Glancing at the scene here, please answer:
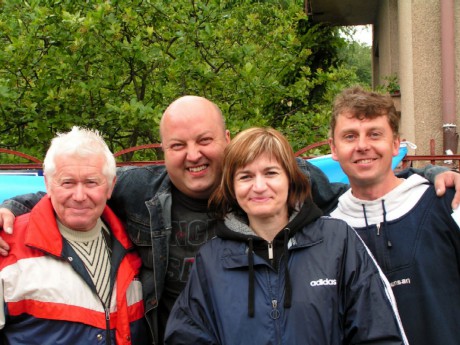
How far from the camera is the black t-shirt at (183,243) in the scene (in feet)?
9.25

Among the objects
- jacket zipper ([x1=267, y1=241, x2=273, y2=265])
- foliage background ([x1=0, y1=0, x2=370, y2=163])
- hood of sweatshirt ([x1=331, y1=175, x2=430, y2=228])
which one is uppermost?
foliage background ([x1=0, y1=0, x2=370, y2=163])

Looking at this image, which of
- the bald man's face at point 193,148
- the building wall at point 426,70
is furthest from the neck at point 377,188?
the building wall at point 426,70

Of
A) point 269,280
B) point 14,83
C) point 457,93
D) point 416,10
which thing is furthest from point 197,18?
point 269,280

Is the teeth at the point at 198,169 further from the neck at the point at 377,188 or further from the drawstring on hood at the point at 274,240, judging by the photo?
the neck at the point at 377,188

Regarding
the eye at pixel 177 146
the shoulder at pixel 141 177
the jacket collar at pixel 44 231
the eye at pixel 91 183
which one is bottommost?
the jacket collar at pixel 44 231

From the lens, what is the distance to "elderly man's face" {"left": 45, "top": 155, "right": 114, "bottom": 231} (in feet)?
8.29

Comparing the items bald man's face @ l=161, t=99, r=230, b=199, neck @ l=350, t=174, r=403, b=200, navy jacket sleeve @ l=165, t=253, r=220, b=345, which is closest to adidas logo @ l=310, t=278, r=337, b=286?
navy jacket sleeve @ l=165, t=253, r=220, b=345

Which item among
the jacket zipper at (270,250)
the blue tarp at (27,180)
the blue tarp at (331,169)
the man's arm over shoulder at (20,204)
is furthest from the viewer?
the blue tarp at (331,169)

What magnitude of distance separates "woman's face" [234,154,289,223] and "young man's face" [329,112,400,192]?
14.5 inches

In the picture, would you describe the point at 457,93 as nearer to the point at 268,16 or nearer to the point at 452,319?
the point at 268,16

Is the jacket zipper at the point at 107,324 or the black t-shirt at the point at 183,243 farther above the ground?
the black t-shirt at the point at 183,243

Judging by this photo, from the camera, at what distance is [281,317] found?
2.17 m

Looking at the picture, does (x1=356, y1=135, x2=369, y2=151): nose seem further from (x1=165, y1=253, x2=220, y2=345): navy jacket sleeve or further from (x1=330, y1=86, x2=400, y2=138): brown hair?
(x1=165, y1=253, x2=220, y2=345): navy jacket sleeve

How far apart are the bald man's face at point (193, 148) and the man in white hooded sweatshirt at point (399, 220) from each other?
597 millimetres
